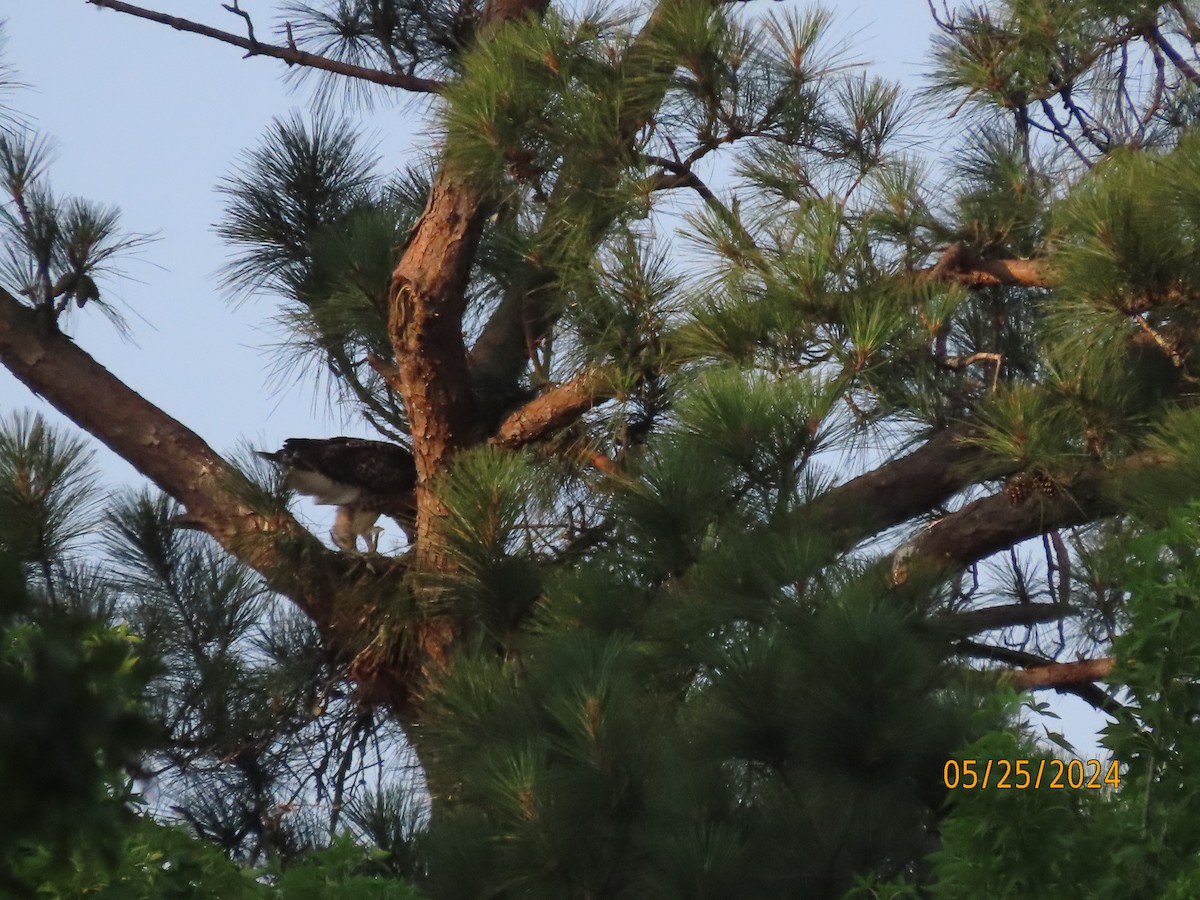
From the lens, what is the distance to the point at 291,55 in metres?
3.78

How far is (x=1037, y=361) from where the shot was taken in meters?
3.40

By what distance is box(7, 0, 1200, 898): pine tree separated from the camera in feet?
7.82

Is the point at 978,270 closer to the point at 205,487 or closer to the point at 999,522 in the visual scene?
the point at 999,522

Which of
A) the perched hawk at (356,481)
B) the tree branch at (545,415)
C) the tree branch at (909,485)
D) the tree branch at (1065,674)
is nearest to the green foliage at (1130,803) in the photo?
the tree branch at (909,485)

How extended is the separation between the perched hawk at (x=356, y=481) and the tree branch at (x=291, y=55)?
0.90 m

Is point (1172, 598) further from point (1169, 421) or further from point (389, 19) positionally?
point (389, 19)

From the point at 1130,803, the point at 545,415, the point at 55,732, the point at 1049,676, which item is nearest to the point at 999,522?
the point at 1049,676

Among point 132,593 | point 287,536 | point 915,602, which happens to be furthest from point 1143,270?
point 132,593

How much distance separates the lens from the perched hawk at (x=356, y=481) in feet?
12.9

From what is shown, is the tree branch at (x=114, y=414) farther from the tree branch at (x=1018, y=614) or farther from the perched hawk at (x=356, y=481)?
the tree branch at (x=1018, y=614)
